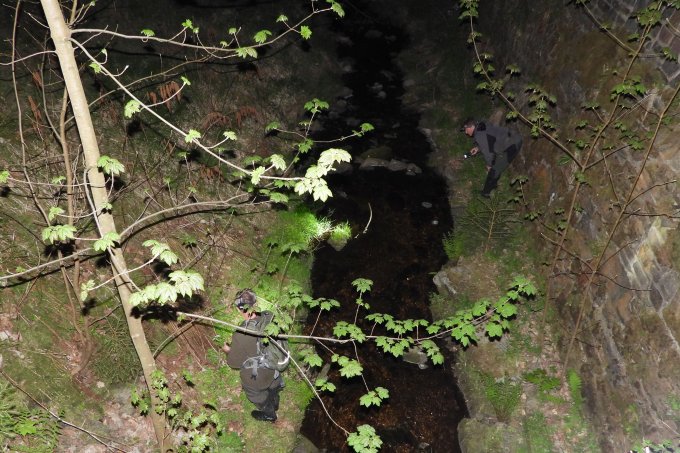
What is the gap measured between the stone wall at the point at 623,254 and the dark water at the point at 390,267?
7.30 ft

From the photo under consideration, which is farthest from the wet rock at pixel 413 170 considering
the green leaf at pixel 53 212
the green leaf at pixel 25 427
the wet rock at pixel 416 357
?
the green leaf at pixel 25 427

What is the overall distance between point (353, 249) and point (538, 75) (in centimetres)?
562

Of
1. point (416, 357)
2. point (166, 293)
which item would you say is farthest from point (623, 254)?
point (166, 293)

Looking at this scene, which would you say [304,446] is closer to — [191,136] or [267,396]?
[267,396]

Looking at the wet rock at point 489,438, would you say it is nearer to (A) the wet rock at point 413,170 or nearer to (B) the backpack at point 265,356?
(B) the backpack at point 265,356

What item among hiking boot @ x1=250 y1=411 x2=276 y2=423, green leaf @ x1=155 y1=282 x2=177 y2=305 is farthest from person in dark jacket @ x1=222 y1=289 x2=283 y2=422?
green leaf @ x1=155 y1=282 x2=177 y2=305

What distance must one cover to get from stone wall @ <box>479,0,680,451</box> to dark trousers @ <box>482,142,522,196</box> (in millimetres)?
1125

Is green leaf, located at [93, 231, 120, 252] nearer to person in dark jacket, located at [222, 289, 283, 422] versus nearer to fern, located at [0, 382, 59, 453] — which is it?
person in dark jacket, located at [222, 289, 283, 422]

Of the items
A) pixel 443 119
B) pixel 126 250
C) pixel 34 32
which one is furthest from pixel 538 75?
pixel 34 32

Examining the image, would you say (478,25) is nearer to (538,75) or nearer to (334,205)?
(538,75)

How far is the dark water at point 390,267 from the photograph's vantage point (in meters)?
6.59

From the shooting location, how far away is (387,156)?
11766mm

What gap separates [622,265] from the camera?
19.9 ft

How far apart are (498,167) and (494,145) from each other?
1.68 feet
